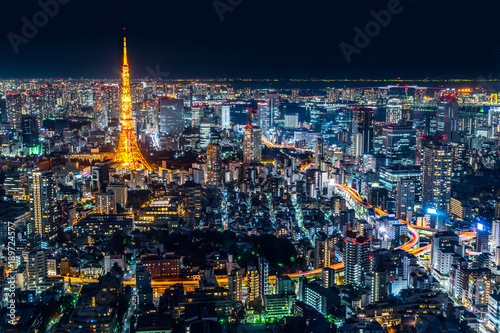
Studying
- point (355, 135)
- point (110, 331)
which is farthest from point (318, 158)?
point (110, 331)

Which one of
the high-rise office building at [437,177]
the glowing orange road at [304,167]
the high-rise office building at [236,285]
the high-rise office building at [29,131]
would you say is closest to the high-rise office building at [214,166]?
the glowing orange road at [304,167]

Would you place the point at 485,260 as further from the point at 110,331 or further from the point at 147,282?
the point at 110,331

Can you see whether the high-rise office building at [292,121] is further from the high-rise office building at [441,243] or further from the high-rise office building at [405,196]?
the high-rise office building at [441,243]

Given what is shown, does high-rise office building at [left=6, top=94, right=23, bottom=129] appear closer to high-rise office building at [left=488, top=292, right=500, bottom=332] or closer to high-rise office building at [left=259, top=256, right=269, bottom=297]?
high-rise office building at [left=259, top=256, right=269, bottom=297]

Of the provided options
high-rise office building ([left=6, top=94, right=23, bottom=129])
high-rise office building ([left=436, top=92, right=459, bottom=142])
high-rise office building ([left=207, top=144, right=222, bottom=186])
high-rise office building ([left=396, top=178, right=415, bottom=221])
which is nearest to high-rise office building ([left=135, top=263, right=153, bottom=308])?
high-rise office building ([left=396, top=178, right=415, bottom=221])

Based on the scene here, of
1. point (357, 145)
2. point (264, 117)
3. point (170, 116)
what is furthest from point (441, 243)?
point (264, 117)
